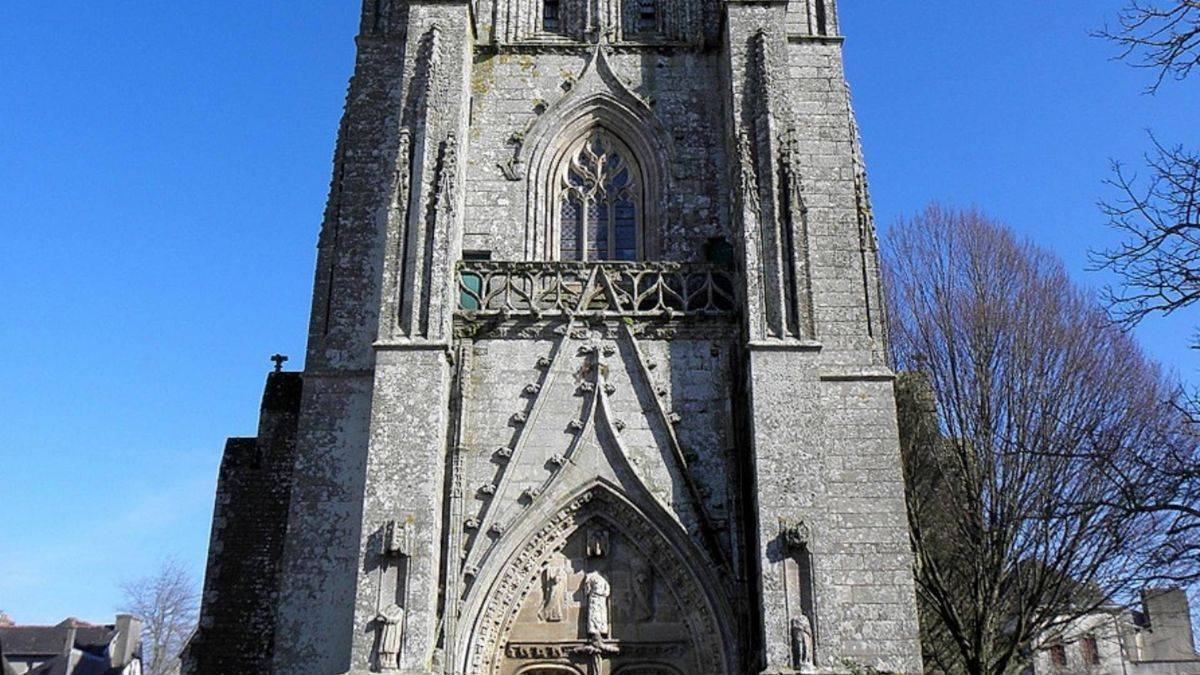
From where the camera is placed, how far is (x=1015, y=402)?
722 inches

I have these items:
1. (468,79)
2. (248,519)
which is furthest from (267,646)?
(468,79)

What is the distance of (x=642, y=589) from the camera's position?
13.9 meters

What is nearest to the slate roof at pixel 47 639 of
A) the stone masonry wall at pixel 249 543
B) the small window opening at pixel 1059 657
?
the stone masonry wall at pixel 249 543

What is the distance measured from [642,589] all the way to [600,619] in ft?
2.10

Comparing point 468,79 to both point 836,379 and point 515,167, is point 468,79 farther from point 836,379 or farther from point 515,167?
point 836,379

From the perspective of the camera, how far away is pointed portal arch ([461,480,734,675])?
1354cm

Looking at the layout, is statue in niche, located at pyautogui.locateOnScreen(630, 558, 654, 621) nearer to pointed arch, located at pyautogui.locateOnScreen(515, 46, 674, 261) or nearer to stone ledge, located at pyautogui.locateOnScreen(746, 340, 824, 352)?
stone ledge, located at pyautogui.locateOnScreen(746, 340, 824, 352)

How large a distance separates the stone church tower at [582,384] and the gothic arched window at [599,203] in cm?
4

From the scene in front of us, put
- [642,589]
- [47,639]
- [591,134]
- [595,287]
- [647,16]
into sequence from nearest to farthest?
1. [642,589]
2. [595,287]
3. [591,134]
4. [647,16]
5. [47,639]

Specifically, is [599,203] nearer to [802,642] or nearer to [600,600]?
[600,600]

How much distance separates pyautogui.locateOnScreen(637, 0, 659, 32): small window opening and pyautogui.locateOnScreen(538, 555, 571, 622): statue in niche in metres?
9.05

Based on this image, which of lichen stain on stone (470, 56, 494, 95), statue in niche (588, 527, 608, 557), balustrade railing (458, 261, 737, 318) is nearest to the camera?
statue in niche (588, 527, 608, 557)

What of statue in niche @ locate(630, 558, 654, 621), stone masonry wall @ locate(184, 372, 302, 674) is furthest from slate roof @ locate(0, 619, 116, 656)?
statue in niche @ locate(630, 558, 654, 621)

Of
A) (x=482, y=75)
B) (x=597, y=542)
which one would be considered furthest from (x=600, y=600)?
(x=482, y=75)
